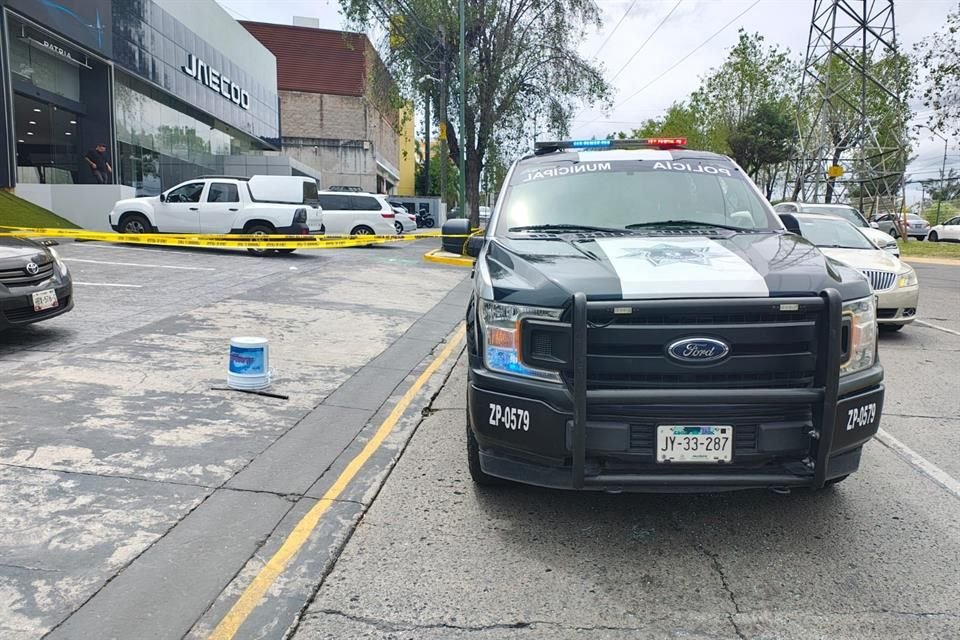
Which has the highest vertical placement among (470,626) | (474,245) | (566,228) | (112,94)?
(112,94)

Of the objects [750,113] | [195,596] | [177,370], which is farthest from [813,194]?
[195,596]

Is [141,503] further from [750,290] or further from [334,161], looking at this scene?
[334,161]

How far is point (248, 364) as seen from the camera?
630 cm

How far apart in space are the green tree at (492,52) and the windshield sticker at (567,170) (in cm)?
2288

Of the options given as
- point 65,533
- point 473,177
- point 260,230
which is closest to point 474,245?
point 65,533

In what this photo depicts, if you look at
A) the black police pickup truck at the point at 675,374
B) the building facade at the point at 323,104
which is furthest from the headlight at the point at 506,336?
the building facade at the point at 323,104

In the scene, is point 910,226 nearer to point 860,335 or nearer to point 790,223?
point 790,223

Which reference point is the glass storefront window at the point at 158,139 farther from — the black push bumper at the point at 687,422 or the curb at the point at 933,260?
the curb at the point at 933,260

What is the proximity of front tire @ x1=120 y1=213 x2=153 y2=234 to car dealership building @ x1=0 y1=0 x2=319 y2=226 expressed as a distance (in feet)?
10.9

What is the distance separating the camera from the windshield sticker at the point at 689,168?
17.8 feet

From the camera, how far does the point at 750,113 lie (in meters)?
47.2

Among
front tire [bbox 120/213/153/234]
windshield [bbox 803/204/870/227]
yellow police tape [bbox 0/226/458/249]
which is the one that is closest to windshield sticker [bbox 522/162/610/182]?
yellow police tape [bbox 0/226/458/249]

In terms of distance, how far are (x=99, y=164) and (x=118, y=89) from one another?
4277 millimetres

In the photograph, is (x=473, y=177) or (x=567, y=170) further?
(x=473, y=177)
